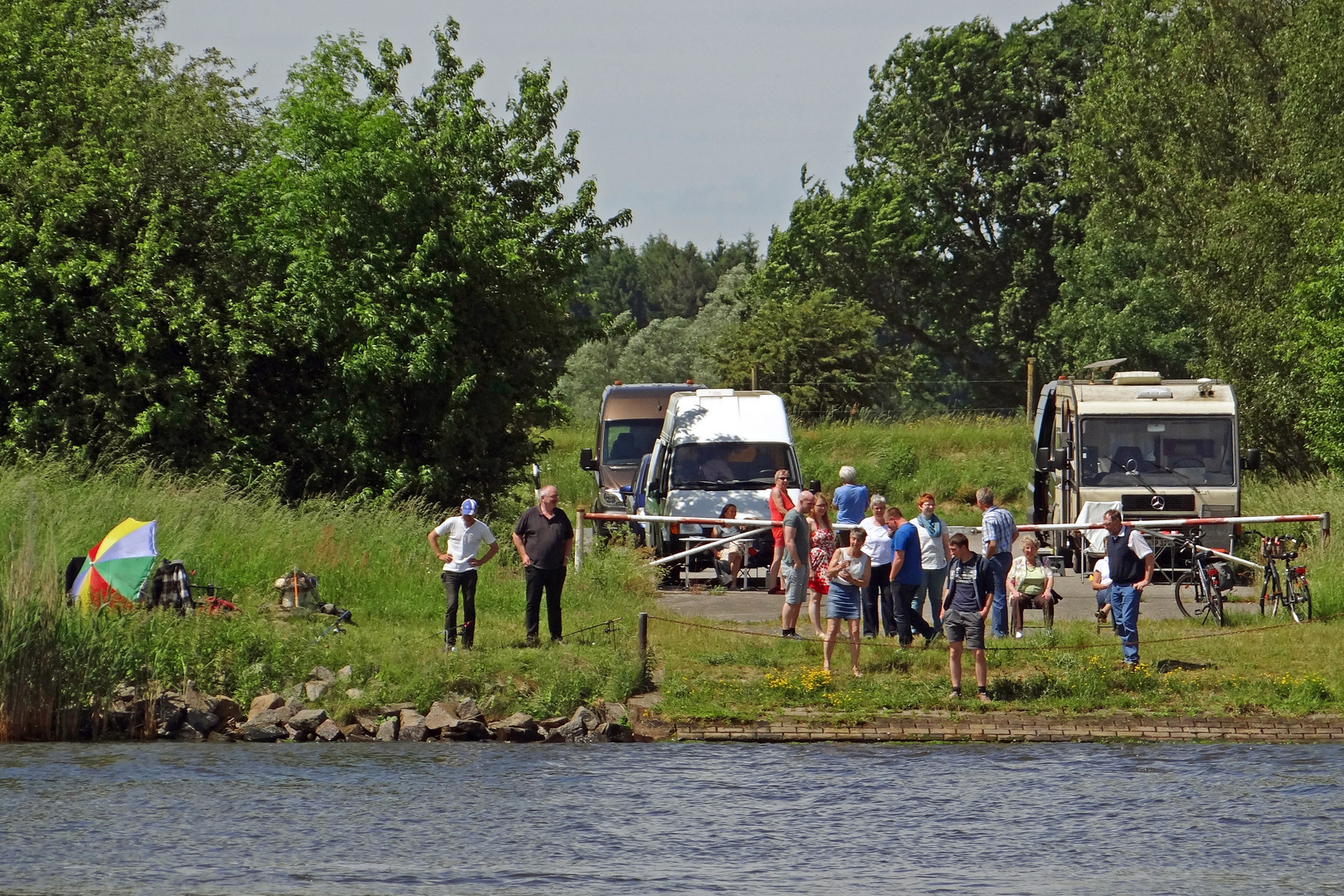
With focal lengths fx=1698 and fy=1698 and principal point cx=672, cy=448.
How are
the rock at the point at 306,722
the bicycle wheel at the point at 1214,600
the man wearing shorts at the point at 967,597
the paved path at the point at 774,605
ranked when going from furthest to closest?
the paved path at the point at 774,605
the bicycle wheel at the point at 1214,600
the rock at the point at 306,722
the man wearing shorts at the point at 967,597

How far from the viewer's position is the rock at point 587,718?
17.2 metres

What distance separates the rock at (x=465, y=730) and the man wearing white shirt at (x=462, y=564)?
5.08ft

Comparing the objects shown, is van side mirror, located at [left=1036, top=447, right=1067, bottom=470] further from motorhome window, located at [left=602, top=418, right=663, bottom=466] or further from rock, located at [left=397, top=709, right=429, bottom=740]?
rock, located at [left=397, top=709, right=429, bottom=740]

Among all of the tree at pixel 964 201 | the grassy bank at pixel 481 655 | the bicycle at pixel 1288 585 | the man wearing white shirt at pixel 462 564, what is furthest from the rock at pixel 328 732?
the tree at pixel 964 201

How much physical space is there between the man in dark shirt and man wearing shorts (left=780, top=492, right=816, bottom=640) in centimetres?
252

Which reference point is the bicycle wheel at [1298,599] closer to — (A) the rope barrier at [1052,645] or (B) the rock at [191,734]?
(A) the rope barrier at [1052,645]

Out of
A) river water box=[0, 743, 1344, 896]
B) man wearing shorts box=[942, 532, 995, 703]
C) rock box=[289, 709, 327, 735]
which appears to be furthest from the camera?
rock box=[289, 709, 327, 735]

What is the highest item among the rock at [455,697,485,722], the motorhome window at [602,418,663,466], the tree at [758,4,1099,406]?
the tree at [758,4,1099,406]

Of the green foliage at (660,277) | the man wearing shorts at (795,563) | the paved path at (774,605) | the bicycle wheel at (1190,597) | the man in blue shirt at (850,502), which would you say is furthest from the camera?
the green foliage at (660,277)

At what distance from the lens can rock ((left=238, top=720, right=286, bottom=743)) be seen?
56.4 feet

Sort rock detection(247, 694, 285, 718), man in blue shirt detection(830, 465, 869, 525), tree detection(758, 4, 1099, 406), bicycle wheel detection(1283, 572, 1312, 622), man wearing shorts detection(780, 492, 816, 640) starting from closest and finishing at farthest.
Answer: rock detection(247, 694, 285, 718) < man wearing shorts detection(780, 492, 816, 640) < bicycle wheel detection(1283, 572, 1312, 622) < man in blue shirt detection(830, 465, 869, 525) < tree detection(758, 4, 1099, 406)

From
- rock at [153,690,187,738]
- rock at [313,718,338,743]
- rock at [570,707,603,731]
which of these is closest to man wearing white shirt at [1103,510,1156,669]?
rock at [570,707,603,731]

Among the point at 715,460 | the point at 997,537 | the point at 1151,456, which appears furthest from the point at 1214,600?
A: the point at 715,460

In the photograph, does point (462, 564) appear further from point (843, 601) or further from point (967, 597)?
point (967, 597)
